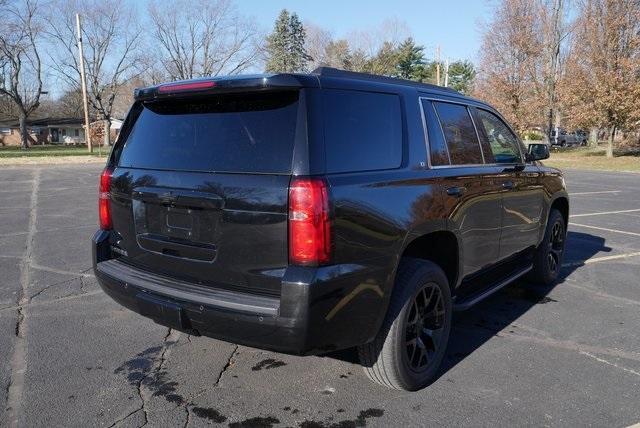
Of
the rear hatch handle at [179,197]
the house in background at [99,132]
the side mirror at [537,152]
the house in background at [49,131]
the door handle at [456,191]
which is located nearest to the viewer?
the rear hatch handle at [179,197]

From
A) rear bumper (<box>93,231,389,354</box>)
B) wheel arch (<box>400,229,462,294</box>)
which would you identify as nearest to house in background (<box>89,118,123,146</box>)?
wheel arch (<box>400,229,462,294</box>)

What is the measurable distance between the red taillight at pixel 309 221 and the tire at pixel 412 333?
27.7 inches

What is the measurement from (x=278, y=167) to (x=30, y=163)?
29331 mm

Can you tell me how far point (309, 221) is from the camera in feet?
8.58

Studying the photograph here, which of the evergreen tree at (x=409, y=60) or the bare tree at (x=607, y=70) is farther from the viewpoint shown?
the evergreen tree at (x=409, y=60)

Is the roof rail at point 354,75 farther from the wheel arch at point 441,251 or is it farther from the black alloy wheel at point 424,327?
the black alloy wheel at point 424,327

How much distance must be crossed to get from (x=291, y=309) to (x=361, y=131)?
3.58 ft

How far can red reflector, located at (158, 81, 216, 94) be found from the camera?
2988mm

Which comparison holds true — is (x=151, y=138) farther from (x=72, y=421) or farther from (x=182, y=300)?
(x=72, y=421)

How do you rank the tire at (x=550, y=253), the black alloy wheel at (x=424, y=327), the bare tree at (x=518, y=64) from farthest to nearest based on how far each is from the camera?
1. the bare tree at (x=518, y=64)
2. the tire at (x=550, y=253)
3. the black alloy wheel at (x=424, y=327)

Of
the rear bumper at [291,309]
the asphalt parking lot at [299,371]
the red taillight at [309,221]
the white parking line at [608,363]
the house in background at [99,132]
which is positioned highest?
the house in background at [99,132]

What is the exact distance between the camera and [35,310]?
4715mm

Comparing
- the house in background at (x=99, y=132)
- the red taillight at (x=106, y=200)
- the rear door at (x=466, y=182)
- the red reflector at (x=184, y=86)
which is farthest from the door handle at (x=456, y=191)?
the house in background at (x=99, y=132)

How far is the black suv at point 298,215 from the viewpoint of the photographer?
268 centimetres
